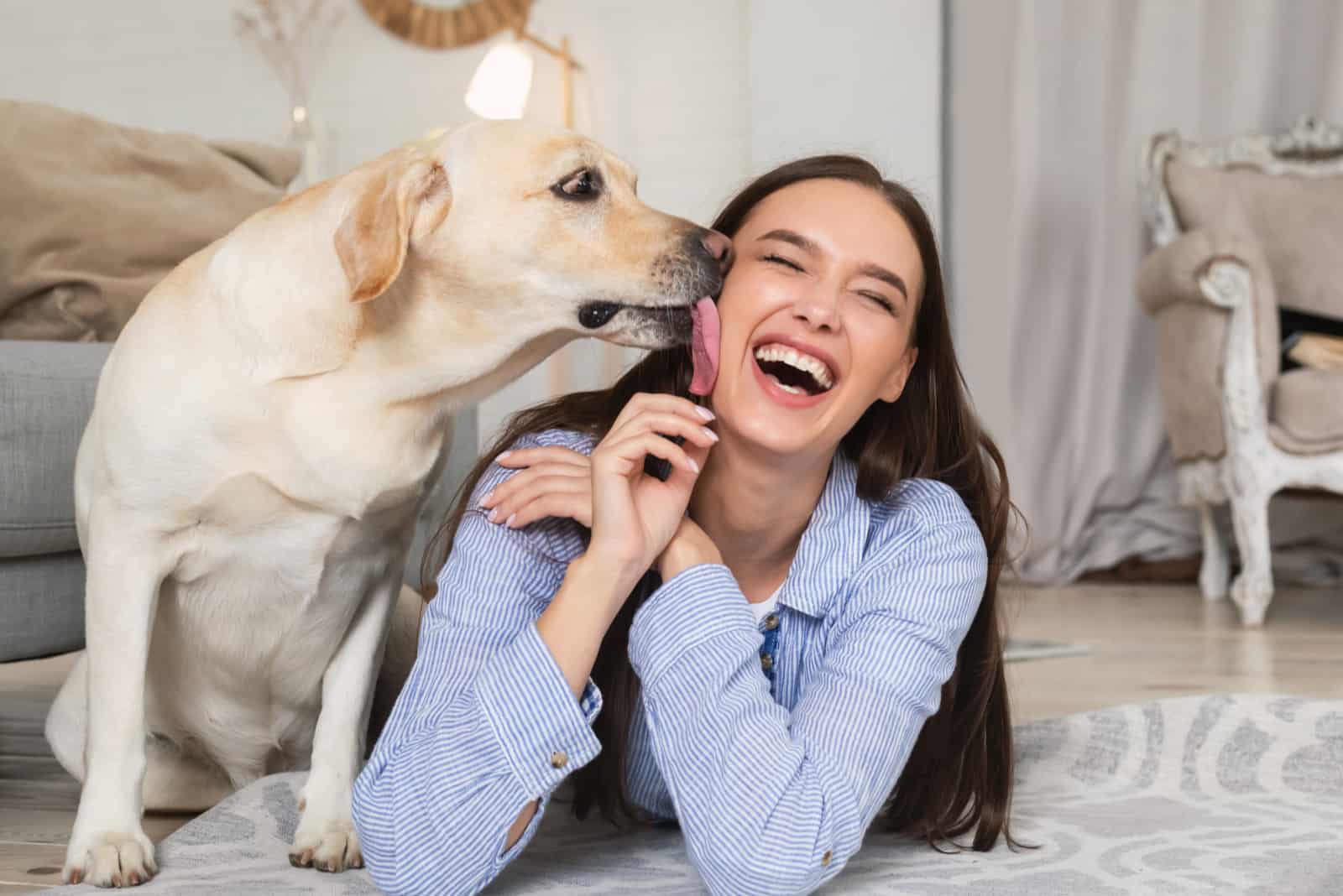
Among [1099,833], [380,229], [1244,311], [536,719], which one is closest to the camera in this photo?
[536,719]

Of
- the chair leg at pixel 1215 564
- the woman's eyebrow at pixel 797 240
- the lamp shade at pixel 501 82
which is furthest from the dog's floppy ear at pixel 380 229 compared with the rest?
the chair leg at pixel 1215 564

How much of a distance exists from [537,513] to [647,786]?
1.15 feet

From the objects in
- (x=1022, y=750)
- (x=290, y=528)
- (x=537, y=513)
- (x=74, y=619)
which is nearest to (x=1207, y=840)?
(x=1022, y=750)

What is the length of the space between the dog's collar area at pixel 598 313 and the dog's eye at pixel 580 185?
0.10 metres

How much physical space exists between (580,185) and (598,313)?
0.40 ft

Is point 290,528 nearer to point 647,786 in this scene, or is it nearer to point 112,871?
point 112,871

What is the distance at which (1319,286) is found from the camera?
11.4 ft

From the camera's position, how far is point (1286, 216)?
3570 mm

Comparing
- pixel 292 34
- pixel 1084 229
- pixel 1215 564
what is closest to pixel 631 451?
pixel 1215 564

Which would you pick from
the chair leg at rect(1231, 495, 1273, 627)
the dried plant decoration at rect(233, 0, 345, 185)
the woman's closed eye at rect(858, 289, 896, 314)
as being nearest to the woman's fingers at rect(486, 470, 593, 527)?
the woman's closed eye at rect(858, 289, 896, 314)

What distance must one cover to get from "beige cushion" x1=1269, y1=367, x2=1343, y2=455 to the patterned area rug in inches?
57.6

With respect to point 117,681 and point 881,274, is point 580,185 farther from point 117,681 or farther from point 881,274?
point 117,681

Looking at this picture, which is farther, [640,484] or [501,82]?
[501,82]

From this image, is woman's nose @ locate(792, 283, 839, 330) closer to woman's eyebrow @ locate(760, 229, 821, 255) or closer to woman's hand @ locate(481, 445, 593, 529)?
woman's eyebrow @ locate(760, 229, 821, 255)
